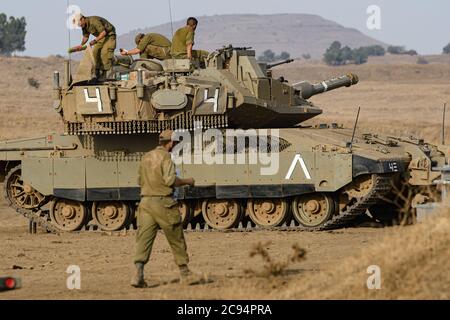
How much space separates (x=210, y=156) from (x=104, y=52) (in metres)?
2.70

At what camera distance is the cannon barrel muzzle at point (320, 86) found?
82.2ft

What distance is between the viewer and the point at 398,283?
12.0 metres

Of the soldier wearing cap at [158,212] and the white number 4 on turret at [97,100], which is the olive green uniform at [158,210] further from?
the white number 4 on turret at [97,100]

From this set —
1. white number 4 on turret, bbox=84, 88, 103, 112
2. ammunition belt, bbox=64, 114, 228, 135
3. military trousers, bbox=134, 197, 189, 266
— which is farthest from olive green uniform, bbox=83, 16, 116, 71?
military trousers, bbox=134, 197, 189, 266

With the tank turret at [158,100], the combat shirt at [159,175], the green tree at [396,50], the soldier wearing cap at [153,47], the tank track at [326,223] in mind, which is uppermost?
the soldier wearing cap at [153,47]

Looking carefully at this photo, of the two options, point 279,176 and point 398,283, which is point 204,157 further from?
point 398,283

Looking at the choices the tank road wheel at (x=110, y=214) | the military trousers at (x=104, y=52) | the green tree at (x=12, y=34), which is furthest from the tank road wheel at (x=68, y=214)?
the green tree at (x=12, y=34)

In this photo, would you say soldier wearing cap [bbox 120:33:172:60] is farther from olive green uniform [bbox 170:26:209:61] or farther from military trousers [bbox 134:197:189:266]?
military trousers [bbox 134:197:189:266]

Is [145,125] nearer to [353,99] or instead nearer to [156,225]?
[156,225]

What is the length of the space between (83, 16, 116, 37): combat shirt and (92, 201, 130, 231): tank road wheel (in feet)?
9.82

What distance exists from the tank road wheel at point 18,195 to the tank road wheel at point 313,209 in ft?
15.3

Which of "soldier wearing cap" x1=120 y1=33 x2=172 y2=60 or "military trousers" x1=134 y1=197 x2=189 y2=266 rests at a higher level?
"soldier wearing cap" x1=120 y1=33 x2=172 y2=60

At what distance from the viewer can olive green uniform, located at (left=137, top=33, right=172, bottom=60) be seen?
23.7 m
